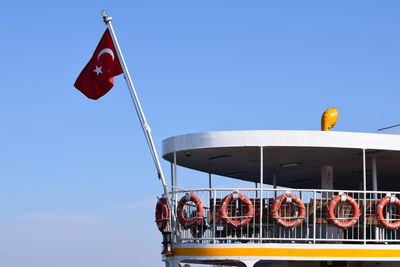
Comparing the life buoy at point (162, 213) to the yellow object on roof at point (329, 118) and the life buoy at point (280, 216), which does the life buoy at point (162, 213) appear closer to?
the life buoy at point (280, 216)

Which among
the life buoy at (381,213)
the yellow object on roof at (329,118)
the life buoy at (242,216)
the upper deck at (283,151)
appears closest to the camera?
the life buoy at (242,216)

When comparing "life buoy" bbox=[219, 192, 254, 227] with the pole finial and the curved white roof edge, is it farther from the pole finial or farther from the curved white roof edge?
the pole finial

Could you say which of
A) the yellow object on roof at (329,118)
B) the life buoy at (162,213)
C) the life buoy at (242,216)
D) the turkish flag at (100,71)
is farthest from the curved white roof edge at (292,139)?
the turkish flag at (100,71)

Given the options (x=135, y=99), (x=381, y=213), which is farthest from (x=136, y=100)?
(x=381, y=213)

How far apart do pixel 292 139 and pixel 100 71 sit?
243 inches

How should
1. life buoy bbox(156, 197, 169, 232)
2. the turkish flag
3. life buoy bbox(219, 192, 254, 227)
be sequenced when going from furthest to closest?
1. the turkish flag
2. life buoy bbox(156, 197, 169, 232)
3. life buoy bbox(219, 192, 254, 227)

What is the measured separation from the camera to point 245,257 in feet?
59.4

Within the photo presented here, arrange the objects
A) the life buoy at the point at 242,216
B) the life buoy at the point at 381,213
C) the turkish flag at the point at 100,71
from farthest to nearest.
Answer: the turkish flag at the point at 100,71 < the life buoy at the point at 381,213 < the life buoy at the point at 242,216

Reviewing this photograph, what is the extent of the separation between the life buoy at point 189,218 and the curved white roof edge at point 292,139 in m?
1.30

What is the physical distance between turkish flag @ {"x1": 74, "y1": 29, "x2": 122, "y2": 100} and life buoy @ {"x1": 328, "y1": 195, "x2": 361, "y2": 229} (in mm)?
7110

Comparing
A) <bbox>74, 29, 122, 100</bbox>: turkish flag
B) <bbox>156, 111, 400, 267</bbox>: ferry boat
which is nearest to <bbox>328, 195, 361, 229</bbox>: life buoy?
<bbox>156, 111, 400, 267</bbox>: ferry boat

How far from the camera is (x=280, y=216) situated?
18219 mm

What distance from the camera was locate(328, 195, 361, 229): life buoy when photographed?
59.4 ft

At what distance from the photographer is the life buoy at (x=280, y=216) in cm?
1809
